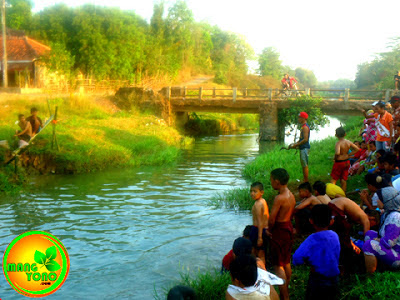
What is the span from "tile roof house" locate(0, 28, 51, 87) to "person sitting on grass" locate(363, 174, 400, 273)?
32197 mm

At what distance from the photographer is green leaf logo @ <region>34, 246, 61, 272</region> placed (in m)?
4.89

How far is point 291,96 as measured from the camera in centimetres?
2833

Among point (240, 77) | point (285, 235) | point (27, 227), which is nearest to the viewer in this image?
point (285, 235)

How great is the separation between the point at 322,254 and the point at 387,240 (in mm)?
1330

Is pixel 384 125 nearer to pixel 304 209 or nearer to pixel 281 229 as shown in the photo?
pixel 304 209

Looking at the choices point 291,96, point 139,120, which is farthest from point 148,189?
point 291,96

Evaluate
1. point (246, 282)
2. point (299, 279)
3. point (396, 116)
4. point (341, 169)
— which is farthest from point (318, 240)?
point (396, 116)

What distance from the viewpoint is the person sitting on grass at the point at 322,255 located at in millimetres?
4613

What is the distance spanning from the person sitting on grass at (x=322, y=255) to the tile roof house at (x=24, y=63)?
32518 mm

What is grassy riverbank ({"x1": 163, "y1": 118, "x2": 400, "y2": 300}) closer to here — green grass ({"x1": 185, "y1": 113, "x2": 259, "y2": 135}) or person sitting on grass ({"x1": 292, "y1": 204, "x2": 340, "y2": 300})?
person sitting on grass ({"x1": 292, "y1": 204, "x2": 340, "y2": 300})

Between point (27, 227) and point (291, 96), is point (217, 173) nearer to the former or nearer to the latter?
point (27, 227)

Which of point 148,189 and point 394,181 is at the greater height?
point 394,181

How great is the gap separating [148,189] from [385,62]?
1589 inches

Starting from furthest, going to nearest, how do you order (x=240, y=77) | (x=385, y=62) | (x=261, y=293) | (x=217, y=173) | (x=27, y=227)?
(x=240, y=77), (x=385, y=62), (x=217, y=173), (x=27, y=227), (x=261, y=293)
